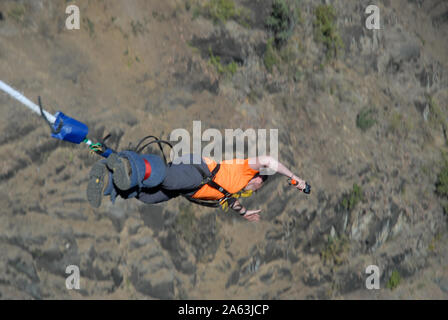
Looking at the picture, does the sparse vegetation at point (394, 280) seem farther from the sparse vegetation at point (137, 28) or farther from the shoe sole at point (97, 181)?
the shoe sole at point (97, 181)

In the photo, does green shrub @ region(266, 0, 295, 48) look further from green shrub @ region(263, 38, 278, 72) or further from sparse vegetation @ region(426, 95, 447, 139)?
sparse vegetation @ region(426, 95, 447, 139)

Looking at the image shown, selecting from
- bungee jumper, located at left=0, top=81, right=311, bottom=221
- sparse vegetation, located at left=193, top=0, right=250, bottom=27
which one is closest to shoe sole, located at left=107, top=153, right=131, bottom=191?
bungee jumper, located at left=0, top=81, right=311, bottom=221

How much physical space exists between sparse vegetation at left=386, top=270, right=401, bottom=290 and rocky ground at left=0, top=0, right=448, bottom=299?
7 cm

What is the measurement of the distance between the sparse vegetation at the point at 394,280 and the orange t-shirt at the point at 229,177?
32.9ft

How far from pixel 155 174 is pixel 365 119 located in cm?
872

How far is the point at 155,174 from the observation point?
15.2ft

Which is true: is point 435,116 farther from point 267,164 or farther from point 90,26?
point 90,26

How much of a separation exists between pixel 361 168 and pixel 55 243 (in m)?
7.96

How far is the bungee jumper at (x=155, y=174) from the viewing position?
4.38 m

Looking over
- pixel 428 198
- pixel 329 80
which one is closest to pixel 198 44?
pixel 329 80

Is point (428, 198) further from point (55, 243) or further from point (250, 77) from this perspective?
point (55, 243)

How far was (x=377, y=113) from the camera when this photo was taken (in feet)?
40.1

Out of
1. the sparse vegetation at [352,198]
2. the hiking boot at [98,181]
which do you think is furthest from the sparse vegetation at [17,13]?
the sparse vegetation at [352,198]

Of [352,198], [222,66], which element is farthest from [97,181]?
[352,198]
